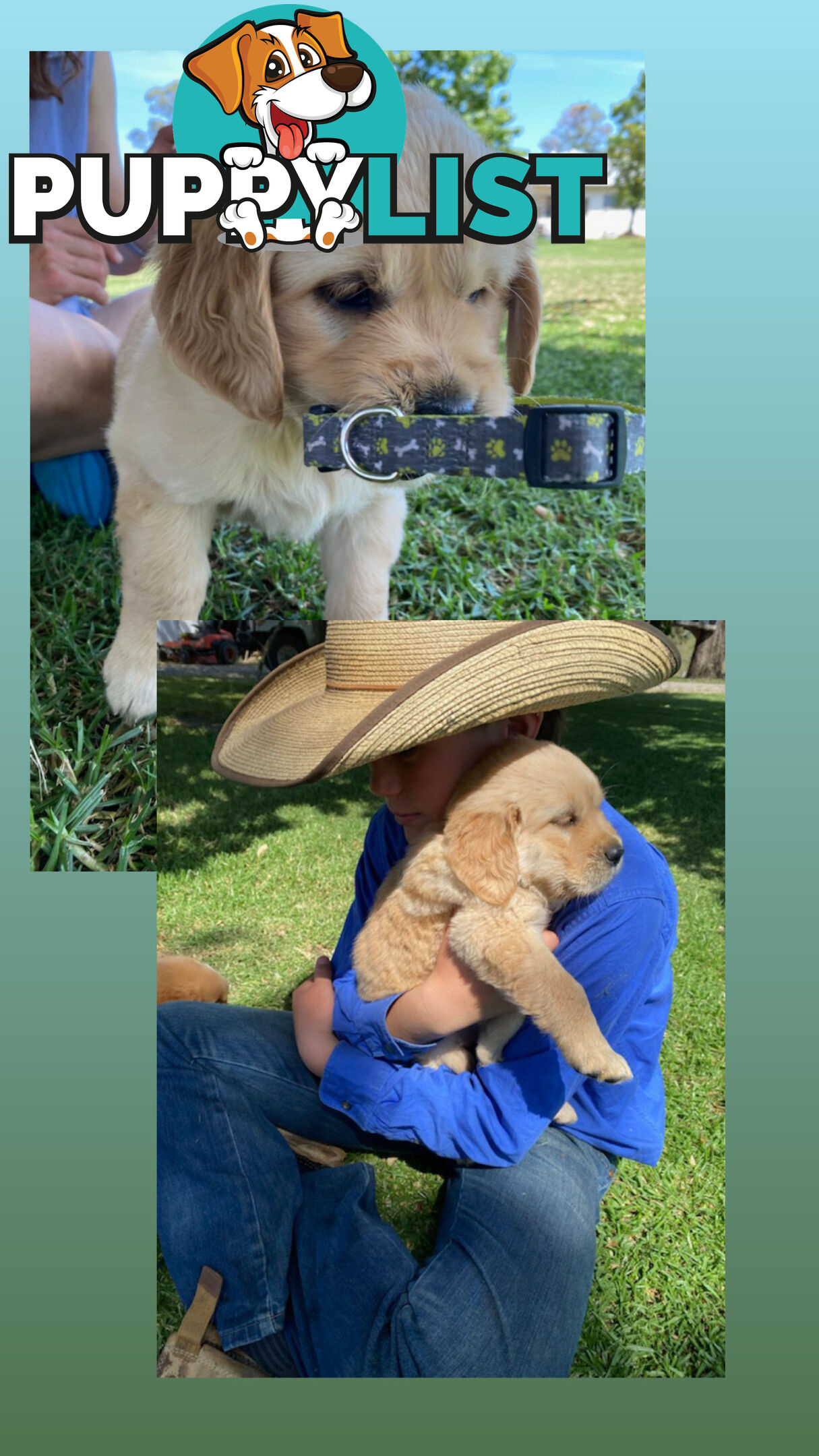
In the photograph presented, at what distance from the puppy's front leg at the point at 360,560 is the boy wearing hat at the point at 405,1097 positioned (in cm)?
26

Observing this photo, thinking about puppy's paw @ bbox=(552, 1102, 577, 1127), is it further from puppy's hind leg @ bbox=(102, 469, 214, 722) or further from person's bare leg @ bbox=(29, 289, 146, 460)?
person's bare leg @ bbox=(29, 289, 146, 460)

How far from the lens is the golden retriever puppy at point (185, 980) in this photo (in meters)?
2.42

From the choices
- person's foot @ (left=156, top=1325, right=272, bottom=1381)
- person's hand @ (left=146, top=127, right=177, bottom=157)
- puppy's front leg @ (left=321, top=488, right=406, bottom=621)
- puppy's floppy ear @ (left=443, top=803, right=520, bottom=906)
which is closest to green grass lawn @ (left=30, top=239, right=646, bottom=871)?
puppy's front leg @ (left=321, top=488, right=406, bottom=621)

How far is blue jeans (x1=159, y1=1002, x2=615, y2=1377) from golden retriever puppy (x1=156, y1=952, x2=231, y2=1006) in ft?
0.11

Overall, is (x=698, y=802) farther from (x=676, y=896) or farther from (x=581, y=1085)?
(x=581, y=1085)

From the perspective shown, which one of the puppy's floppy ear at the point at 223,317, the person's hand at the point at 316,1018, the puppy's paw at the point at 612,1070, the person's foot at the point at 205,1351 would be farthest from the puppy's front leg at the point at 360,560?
the person's foot at the point at 205,1351

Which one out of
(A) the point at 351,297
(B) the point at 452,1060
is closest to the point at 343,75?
(A) the point at 351,297

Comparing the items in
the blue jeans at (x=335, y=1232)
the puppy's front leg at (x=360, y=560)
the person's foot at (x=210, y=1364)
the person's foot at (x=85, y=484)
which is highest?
the person's foot at (x=85, y=484)

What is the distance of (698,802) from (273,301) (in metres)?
1.38

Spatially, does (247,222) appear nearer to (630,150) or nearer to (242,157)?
(242,157)

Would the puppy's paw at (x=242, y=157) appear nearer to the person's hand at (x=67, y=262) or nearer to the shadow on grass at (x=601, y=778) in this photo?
the person's hand at (x=67, y=262)

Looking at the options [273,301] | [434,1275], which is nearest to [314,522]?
[273,301]

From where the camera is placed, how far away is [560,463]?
2.43 meters

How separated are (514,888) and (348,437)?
101cm
